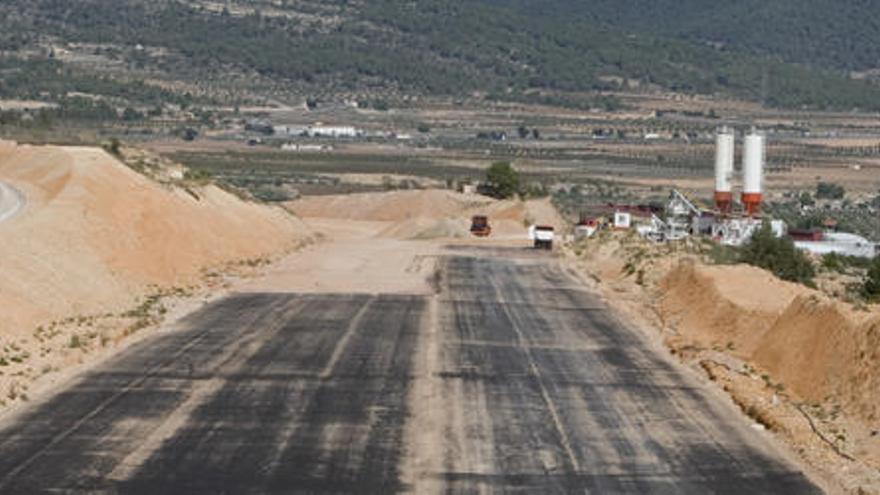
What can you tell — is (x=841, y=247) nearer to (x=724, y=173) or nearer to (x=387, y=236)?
(x=724, y=173)

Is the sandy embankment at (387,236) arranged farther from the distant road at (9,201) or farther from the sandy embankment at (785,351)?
the sandy embankment at (785,351)

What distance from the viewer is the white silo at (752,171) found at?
260 feet

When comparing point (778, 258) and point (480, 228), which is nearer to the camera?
point (778, 258)

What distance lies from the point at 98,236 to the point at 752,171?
35.1 m

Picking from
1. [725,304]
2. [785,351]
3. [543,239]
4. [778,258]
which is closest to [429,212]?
[543,239]

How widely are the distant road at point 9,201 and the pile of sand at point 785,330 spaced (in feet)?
71.2

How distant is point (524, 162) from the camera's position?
184625 mm

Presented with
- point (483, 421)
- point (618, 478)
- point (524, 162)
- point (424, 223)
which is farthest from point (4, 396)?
point (524, 162)

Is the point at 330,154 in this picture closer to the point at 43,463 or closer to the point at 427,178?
the point at 427,178

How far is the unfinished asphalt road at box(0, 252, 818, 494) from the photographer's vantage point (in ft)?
82.1

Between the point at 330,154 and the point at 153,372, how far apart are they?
154 metres

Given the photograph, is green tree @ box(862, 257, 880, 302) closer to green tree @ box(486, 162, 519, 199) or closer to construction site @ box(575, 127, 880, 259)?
construction site @ box(575, 127, 880, 259)

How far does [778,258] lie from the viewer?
64.3 metres

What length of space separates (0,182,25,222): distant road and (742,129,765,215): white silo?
33.2 meters
